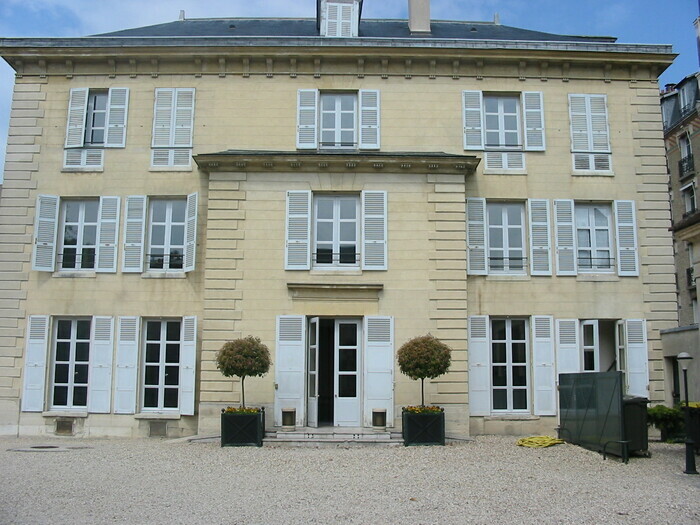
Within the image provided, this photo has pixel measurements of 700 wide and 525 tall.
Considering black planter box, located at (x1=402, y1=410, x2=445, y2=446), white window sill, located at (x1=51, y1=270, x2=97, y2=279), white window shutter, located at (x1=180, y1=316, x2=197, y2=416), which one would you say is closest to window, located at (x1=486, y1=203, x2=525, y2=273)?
black planter box, located at (x1=402, y1=410, x2=445, y2=446)

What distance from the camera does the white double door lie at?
14.8 m

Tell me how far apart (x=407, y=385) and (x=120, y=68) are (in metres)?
9.82

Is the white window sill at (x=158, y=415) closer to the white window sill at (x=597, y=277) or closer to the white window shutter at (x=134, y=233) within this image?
the white window shutter at (x=134, y=233)

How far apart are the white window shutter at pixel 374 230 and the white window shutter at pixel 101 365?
19.1 feet

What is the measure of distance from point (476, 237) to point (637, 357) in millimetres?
4401

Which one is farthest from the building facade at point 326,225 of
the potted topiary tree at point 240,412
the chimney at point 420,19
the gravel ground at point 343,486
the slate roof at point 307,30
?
the chimney at point 420,19

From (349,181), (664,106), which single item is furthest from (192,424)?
(664,106)

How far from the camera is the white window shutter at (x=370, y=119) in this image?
52.3ft

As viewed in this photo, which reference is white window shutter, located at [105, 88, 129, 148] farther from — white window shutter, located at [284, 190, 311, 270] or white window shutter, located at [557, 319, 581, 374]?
white window shutter, located at [557, 319, 581, 374]

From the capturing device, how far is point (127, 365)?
15.3 m

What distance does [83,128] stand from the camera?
16156 mm

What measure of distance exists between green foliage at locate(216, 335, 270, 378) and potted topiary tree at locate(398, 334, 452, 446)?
2.78 metres

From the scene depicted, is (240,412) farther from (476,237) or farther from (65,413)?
(476,237)

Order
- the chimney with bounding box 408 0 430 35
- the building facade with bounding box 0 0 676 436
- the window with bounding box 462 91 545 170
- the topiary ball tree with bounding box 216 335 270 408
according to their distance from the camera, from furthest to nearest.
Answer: the chimney with bounding box 408 0 430 35 → the window with bounding box 462 91 545 170 → the building facade with bounding box 0 0 676 436 → the topiary ball tree with bounding box 216 335 270 408
